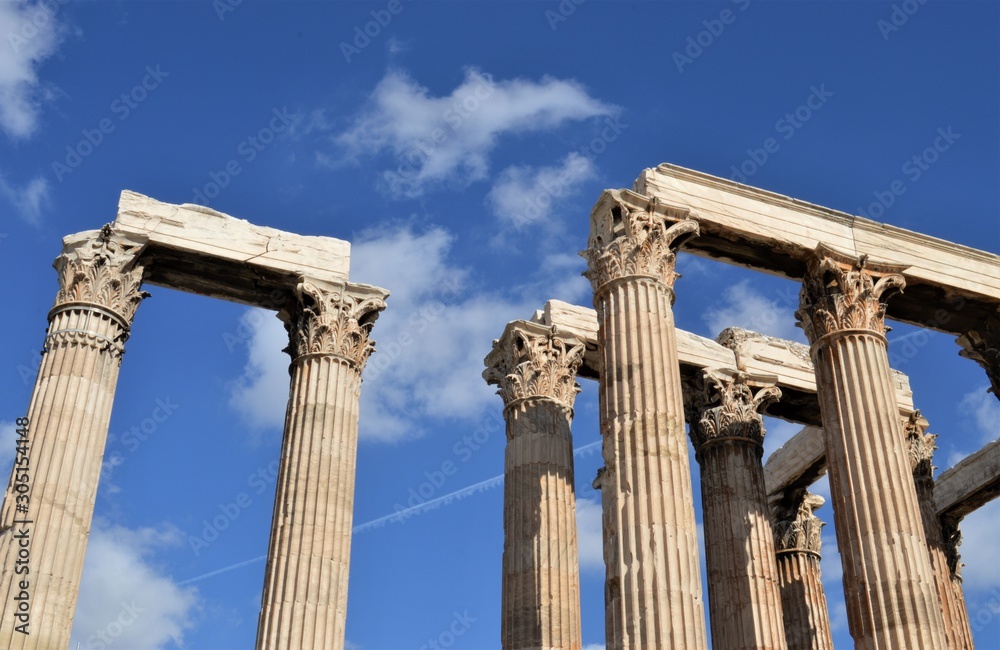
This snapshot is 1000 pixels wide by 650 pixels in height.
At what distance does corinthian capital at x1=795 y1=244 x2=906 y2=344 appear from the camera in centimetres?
2573

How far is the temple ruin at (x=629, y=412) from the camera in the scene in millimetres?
21297

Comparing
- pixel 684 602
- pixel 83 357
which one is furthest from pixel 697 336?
pixel 83 357

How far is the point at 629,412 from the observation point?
70.8 feet

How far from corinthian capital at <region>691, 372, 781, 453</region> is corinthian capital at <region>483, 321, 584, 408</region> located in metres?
3.96

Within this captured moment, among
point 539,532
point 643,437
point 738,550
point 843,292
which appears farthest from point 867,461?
point 539,532

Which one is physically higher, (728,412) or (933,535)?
(728,412)

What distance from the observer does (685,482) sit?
20.9 metres

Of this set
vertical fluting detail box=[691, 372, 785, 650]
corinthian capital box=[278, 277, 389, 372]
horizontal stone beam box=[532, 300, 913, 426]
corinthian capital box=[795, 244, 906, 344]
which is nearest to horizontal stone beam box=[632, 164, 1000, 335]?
corinthian capital box=[795, 244, 906, 344]

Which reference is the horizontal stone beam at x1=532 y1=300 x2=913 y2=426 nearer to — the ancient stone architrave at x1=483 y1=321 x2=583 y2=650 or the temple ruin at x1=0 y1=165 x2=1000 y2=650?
the temple ruin at x1=0 y1=165 x2=1000 y2=650

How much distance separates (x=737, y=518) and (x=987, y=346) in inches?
311

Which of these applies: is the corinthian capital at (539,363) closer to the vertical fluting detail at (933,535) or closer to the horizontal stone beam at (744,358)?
the horizontal stone beam at (744,358)

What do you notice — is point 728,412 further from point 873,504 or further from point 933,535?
point 873,504

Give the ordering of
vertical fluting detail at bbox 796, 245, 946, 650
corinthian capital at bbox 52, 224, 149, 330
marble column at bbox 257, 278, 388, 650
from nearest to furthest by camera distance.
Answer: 1. vertical fluting detail at bbox 796, 245, 946, 650
2. marble column at bbox 257, 278, 388, 650
3. corinthian capital at bbox 52, 224, 149, 330

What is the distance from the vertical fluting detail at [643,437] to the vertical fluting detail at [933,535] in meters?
10.6
